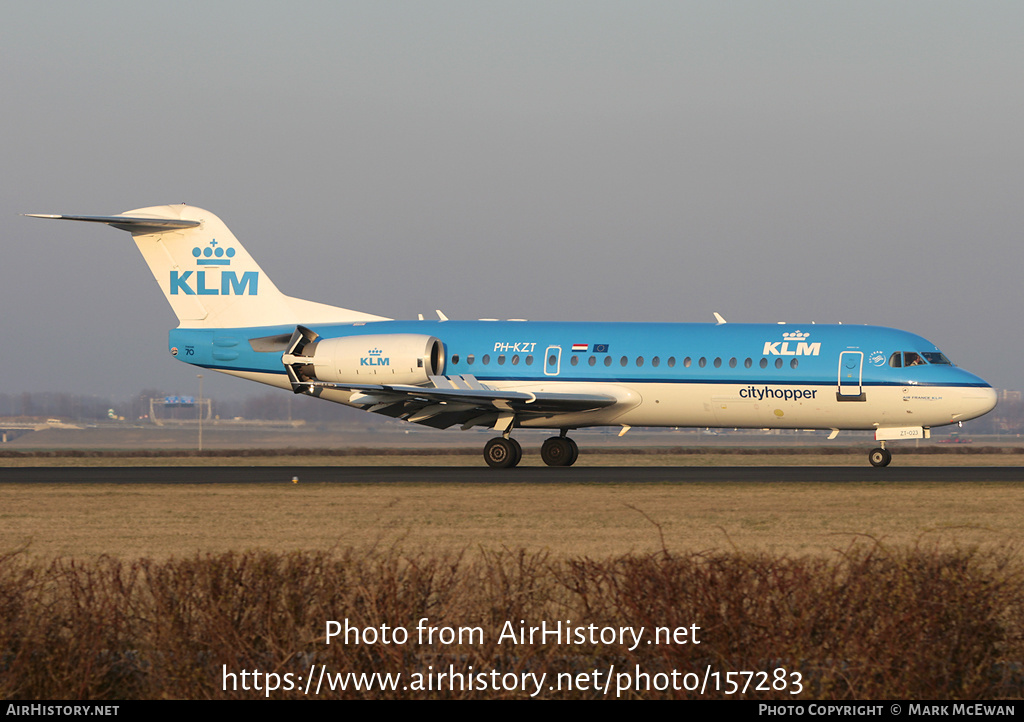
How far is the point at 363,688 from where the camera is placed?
7203mm

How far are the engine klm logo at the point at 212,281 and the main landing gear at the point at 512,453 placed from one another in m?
9.54

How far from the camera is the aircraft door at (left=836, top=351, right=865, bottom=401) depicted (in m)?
31.0

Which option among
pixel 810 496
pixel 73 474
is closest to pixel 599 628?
pixel 810 496

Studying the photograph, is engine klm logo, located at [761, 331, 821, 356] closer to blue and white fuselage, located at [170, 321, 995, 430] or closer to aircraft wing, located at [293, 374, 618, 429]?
blue and white fuselage, located at [170, 321, 995, 430]

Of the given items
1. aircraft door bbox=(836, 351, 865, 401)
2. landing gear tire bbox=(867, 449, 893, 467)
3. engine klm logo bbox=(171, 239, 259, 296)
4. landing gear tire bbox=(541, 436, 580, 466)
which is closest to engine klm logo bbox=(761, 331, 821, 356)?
aircraft door bbox=(836, 351, 865, 401)

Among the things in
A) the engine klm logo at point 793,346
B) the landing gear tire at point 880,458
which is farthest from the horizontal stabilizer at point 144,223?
the landing gear tire at point 880,458

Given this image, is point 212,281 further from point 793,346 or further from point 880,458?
point 880,458

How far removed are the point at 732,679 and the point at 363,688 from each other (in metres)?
2.31

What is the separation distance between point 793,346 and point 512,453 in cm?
841

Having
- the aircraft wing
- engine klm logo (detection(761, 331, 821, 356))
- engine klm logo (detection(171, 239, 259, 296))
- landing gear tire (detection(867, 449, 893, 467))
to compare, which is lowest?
landing gear tire (detection(867, 449, 893, 467))

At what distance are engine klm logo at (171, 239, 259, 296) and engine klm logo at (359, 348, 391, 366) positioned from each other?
17.7ft

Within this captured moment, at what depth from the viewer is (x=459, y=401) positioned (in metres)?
32.0

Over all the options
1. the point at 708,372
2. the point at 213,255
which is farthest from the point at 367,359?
the point at 708,372
